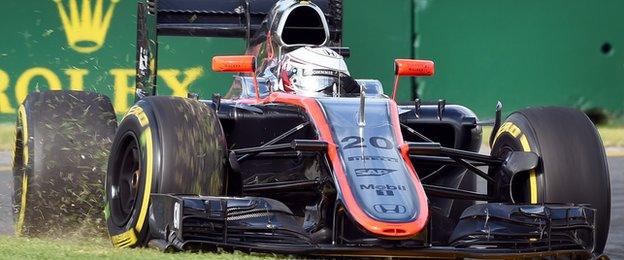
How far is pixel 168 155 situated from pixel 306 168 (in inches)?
32.1

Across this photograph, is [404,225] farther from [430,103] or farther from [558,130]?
[430,103]

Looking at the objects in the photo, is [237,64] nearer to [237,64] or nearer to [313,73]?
[237,64]

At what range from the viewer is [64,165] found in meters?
7.43

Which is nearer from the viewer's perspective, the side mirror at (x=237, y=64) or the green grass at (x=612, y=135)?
the side mirror at (x=237, y=64)

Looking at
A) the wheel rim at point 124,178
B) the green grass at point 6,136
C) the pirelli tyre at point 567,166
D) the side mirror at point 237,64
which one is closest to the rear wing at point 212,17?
the side mirror at point 237,64

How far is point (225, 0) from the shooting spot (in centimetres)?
876

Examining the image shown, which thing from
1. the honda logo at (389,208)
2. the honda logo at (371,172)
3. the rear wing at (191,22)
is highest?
the rear wing at (191,22)

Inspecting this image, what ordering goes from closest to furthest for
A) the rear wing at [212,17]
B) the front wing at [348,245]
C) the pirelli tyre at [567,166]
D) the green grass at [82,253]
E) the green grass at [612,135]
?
the green grass at [82,253], the front wing at [348,245], the pirelli tyre at [567,166], the rear wing at [212,17], the green grass at [612,135]

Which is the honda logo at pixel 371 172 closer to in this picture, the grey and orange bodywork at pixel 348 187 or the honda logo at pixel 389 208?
the grey and orange bodywork at pixel 348 187

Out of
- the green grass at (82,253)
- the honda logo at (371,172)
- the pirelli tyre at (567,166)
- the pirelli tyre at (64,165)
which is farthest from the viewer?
the pirelli tyre at (64,165)

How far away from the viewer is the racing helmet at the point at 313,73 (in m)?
7.55

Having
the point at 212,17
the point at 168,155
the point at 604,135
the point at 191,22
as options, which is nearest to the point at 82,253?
the point at 168,155

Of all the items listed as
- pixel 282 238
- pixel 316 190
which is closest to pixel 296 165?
pixel 316 190

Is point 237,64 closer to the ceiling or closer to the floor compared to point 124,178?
closer to the ceiling
